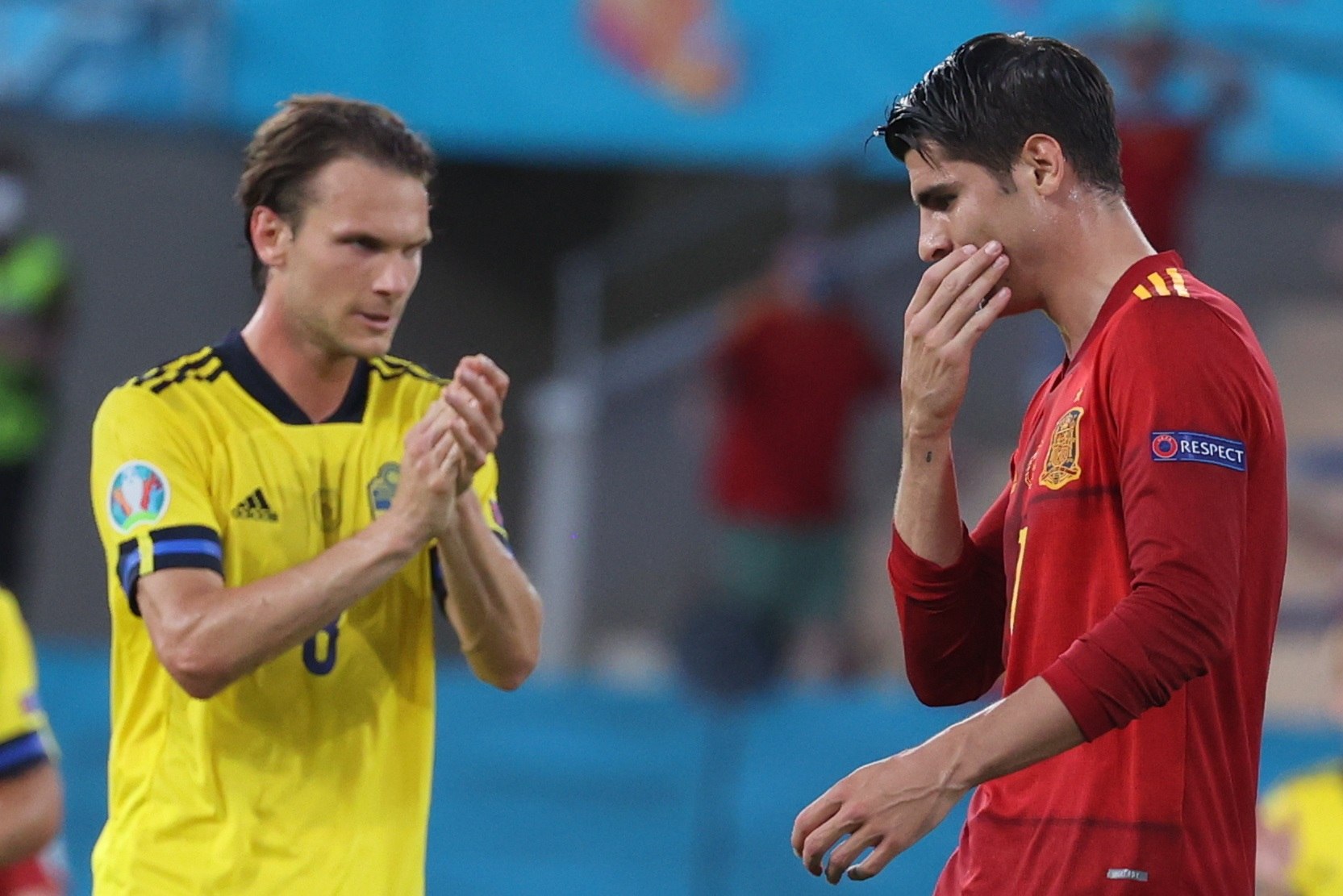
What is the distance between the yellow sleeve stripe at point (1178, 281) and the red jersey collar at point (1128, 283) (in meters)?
0.01

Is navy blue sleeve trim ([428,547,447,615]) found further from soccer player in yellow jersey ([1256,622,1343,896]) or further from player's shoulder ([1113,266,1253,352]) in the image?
soccer player in yellow jersey ([1256,622,1343,896])

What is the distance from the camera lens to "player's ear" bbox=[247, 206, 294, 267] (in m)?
3.23

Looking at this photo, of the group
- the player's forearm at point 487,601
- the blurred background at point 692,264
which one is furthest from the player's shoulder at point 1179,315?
the blurred background at point 692,264

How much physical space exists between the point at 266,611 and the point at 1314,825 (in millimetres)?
3114

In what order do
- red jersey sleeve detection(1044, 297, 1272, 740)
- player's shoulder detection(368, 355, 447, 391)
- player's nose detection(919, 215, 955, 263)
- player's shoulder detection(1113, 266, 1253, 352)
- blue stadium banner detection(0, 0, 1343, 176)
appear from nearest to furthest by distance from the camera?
red jersey sleeve detection(1044, 297, 1272, 740) < player's shoulder detection(1113, 266, 1253, 352) < player's nose detection(919, 215, 955, 263) < player's shoulder detection(368, 355, 447, 391) < blue stadium banner detection(0, 0, 1343, 176)

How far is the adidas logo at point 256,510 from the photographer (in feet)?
10.2

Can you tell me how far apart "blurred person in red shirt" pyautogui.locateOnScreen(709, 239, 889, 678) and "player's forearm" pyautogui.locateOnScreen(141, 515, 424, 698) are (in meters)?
5.04

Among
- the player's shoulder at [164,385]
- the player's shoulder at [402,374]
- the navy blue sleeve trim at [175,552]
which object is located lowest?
the navy blue sleeve trim at [175,552]

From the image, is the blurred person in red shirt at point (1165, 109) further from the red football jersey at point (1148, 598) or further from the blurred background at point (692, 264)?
the red football jersey at point (1148, 598)

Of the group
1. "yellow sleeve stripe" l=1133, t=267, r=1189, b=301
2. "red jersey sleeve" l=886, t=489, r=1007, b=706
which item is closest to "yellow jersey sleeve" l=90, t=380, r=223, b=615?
"red jersey sleeve" l=886, t=489, r=1007, b=706

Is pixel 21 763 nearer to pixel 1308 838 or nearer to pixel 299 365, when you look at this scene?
pixel 299 365

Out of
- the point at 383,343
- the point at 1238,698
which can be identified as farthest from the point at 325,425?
the point at 1238,698

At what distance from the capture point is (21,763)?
141 inches

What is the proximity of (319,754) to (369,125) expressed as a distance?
41.3 inches
